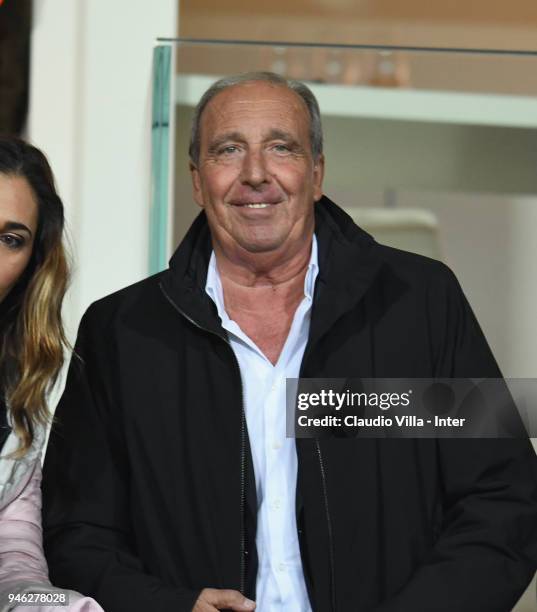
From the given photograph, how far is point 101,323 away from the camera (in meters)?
2.35

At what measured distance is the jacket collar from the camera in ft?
7.34

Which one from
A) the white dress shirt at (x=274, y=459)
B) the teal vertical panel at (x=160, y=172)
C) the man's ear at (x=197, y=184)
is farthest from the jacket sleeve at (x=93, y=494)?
the teal vertical panel at (x=160, y=172)

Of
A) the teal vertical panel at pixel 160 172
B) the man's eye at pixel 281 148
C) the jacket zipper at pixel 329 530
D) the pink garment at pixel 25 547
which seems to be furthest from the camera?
the teal vertical panel at pixel 160 172

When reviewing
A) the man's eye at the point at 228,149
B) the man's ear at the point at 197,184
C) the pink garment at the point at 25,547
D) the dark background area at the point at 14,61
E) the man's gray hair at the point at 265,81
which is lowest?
the pink garment at the point at 25,547

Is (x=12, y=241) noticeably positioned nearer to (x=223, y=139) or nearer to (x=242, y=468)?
(x=223, y=139)

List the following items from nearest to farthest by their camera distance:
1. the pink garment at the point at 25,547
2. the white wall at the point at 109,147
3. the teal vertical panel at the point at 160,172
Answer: the pink garment at the point at 25,547 < the teal vertical panel at the point at 160,172 < the white wall at the point at 109,147

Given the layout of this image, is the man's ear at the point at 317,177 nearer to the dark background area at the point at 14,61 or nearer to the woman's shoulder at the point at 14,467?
the woman's shoulder at the point at 14,467

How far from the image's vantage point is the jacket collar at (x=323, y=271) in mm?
2236

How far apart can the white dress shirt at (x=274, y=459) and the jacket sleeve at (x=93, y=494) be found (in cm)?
15

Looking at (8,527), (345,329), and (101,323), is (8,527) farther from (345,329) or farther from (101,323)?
(345,329)

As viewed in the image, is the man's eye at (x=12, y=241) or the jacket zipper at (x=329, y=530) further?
the man's eye at (x=12, y=241)

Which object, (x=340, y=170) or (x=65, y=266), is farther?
(x=340, y=170)

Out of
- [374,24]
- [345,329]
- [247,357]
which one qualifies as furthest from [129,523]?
[374,24]

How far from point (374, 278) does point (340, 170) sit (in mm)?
694
